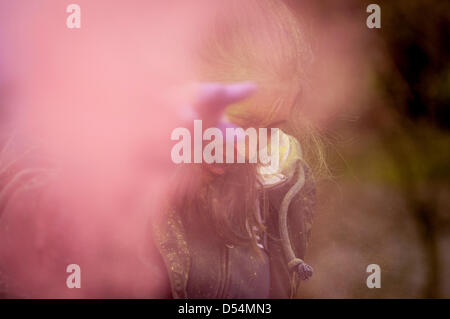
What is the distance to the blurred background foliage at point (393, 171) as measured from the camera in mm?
2449

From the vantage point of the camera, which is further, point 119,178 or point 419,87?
point 419,87

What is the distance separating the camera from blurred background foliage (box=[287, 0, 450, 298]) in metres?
2.45

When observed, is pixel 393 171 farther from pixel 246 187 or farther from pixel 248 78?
pixel 248 78

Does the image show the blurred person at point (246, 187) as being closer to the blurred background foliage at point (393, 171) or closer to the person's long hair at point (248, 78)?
the person's long hair at point (248, 78)

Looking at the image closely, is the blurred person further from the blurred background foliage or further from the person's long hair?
the blurred background foliage

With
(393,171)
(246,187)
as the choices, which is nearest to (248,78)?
(246,187)

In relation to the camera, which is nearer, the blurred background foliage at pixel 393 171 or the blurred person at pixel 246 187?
the blurred person at pixel 246 187

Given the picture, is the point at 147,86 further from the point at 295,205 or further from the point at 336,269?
the point at 336,269

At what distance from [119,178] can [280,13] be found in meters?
1.23

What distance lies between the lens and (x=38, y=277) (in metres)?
2.31

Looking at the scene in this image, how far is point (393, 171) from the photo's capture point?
248cm

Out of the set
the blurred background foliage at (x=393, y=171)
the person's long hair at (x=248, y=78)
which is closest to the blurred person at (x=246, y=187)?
the person's long hair at (x=248, y=78)
